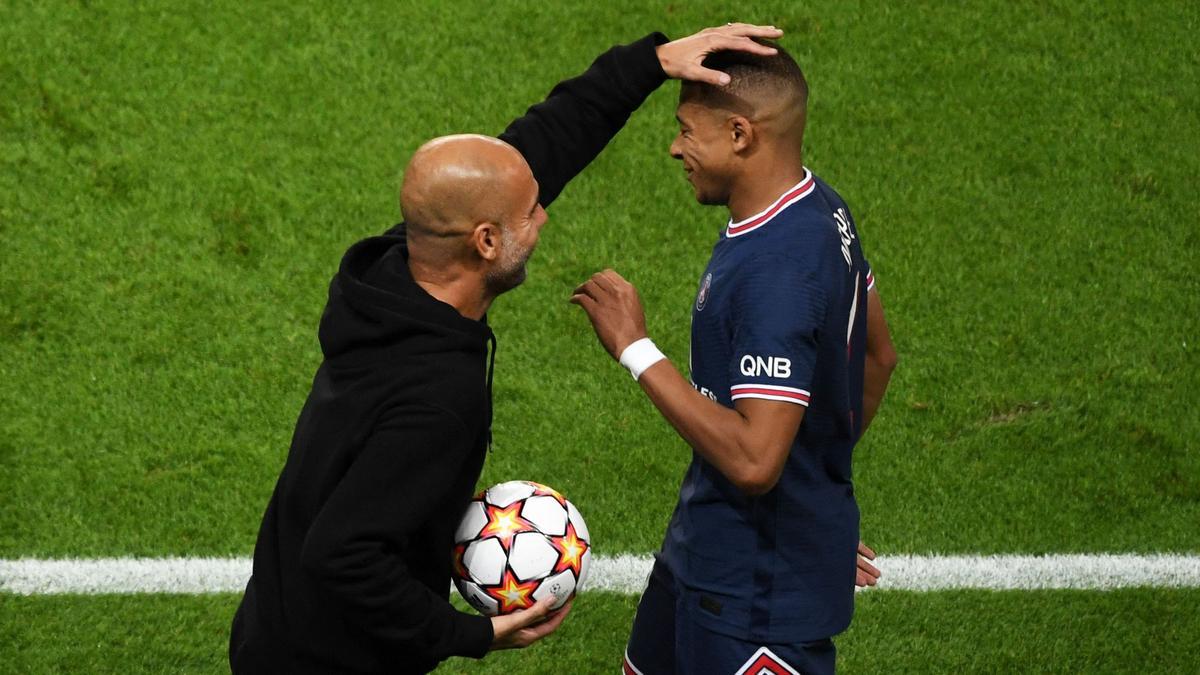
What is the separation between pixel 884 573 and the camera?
18.8 ft

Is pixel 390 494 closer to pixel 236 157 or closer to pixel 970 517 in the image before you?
pixel 970 517

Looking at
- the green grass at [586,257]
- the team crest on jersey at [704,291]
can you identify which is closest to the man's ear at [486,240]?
the team crest on jersey at [704,291]

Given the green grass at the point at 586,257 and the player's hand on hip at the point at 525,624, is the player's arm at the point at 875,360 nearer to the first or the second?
the player's hand on hip at the point at 525,624

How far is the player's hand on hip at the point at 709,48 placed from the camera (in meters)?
3.86

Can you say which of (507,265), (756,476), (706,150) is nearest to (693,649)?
(756,476)

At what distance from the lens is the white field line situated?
5.61m

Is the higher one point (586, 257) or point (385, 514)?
point (385, 514)

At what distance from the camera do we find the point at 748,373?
3.51 m

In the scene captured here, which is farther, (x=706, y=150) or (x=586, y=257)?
(x=586, y=257)

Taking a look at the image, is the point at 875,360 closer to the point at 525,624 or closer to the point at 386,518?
the point at 525,624

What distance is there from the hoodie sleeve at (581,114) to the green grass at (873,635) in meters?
1.79

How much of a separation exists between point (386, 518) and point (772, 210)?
1233 mm

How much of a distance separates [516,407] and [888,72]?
2.91 metres

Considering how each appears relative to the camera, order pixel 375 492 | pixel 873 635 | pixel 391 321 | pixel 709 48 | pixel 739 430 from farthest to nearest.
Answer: pixel 873 635 < pixel 709 48 < pixel 739 430 < pixel 391 321 < pixel 375 492
